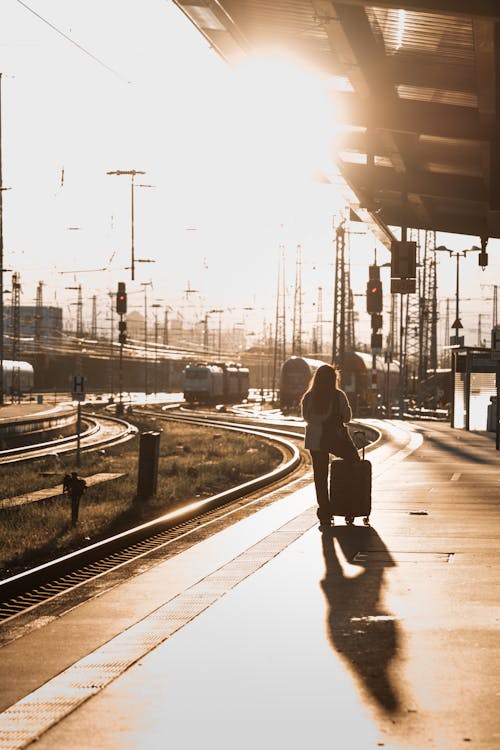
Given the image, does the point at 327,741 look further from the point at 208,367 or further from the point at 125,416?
the point at 208,367

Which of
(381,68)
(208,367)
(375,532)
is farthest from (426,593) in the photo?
(208,367)

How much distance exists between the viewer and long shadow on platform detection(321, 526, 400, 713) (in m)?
6.92

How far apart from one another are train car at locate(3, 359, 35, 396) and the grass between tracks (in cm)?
4039

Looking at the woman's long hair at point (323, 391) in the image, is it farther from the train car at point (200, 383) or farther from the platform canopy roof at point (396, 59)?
the train car at point (200, 383)

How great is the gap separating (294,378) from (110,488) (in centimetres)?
5038

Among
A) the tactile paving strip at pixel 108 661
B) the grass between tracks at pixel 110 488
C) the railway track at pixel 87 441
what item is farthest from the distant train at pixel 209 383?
the tactile paving strip at pixel 108 661

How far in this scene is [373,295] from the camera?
39.8 metres

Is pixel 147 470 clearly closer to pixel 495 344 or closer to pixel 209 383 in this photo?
pixel 495 344

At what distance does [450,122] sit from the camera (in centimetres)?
1510

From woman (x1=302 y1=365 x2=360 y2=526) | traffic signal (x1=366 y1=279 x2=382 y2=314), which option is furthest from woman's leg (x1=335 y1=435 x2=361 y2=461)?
traffic signal (x1=366 y1=279 x2=382 y2=314)

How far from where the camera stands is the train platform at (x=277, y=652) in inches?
230

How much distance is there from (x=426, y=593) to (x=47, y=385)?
4848 inches

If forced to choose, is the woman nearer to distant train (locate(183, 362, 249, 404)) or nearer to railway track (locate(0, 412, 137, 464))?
railway track (locate(0, 412, 137, 464))

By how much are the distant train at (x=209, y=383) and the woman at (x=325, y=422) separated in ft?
228
